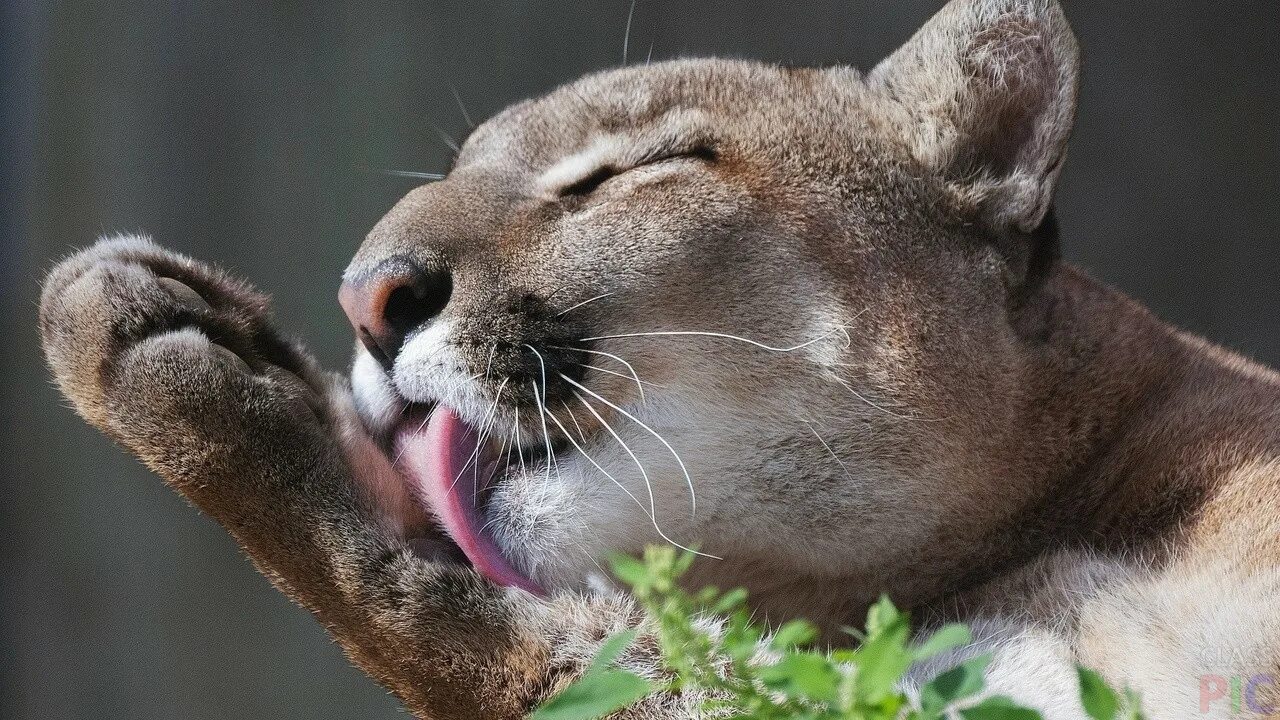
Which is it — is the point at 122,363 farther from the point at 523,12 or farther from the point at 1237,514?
the point at 523,12

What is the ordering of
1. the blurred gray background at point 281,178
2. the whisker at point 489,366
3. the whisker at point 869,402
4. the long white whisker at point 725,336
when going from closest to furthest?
the whisker at point 489,366 → the long white whisker at point 725,336 → the whisker at point 869,402 → the blurred gray background at point 281,178

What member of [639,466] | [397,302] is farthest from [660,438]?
[397,302]

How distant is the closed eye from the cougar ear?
493mm

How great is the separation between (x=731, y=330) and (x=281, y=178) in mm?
3910

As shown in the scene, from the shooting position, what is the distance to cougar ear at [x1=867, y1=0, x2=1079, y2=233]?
2814 mm

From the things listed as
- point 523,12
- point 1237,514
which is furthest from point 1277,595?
point 523,12

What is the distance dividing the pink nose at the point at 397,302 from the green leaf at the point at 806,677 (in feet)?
4.10

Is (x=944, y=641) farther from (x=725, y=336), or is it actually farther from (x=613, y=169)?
(x=613, y=169)

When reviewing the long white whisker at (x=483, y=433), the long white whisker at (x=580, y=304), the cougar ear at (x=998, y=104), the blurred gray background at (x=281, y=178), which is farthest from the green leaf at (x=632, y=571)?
the blurred gray background at (x=281, y=178)

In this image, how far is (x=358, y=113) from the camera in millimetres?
5926

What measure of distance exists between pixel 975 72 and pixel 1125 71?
3877 millimetres

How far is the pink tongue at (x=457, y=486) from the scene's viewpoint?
2410 mm

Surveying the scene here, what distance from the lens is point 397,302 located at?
2.41m

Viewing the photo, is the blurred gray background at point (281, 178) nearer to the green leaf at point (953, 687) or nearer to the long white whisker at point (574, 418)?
the long white whisker at point (574, 418)
